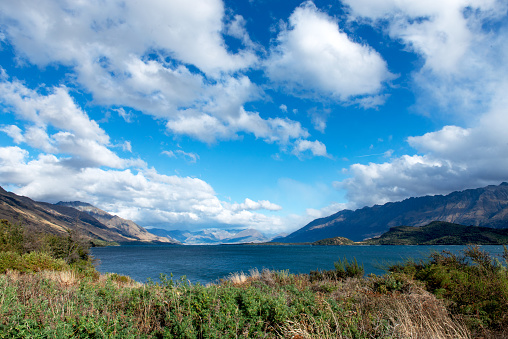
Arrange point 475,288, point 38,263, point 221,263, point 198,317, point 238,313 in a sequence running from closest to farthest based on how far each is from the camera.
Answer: point 198,317 → point 238,313 → point 475,288 → point 38,263 → point 221,263

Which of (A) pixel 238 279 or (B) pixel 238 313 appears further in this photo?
(A) pixel 238 279

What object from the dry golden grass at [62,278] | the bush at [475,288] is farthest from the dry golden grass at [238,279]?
the bush at [475,288]

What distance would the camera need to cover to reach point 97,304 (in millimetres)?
6641

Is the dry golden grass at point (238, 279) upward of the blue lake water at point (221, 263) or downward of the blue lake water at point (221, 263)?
upward

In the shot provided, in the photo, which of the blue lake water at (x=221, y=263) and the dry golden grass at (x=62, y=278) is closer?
the dry golden grass at (x=62, y=278)

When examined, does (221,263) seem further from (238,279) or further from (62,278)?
(62,278)

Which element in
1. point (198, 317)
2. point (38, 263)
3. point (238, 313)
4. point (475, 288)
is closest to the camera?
point (198, 317)


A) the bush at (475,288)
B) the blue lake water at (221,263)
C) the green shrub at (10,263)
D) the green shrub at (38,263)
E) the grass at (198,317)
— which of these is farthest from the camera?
the blue lake water at (221,263)

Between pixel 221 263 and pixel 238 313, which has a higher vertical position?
pixel 238 313

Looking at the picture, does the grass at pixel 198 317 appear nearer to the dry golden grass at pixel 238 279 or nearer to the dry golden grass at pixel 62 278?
the dry golden grass at pixel 62 278

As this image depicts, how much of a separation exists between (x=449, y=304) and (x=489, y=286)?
5.16ft

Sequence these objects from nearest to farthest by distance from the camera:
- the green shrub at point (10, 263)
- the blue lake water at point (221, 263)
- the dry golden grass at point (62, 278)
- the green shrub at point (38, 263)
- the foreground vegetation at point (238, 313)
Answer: the foreground vegetation at point (238, 313) → the dry golden grass at point (62, 278) → the green shrub at point (10, 263) → the green shrub at point (38, 263) → the blue lake water at point (221, 263)

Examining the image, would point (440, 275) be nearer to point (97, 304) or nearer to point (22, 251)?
point (97, 304)

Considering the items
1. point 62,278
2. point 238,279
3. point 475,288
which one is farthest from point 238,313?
point 238,279
